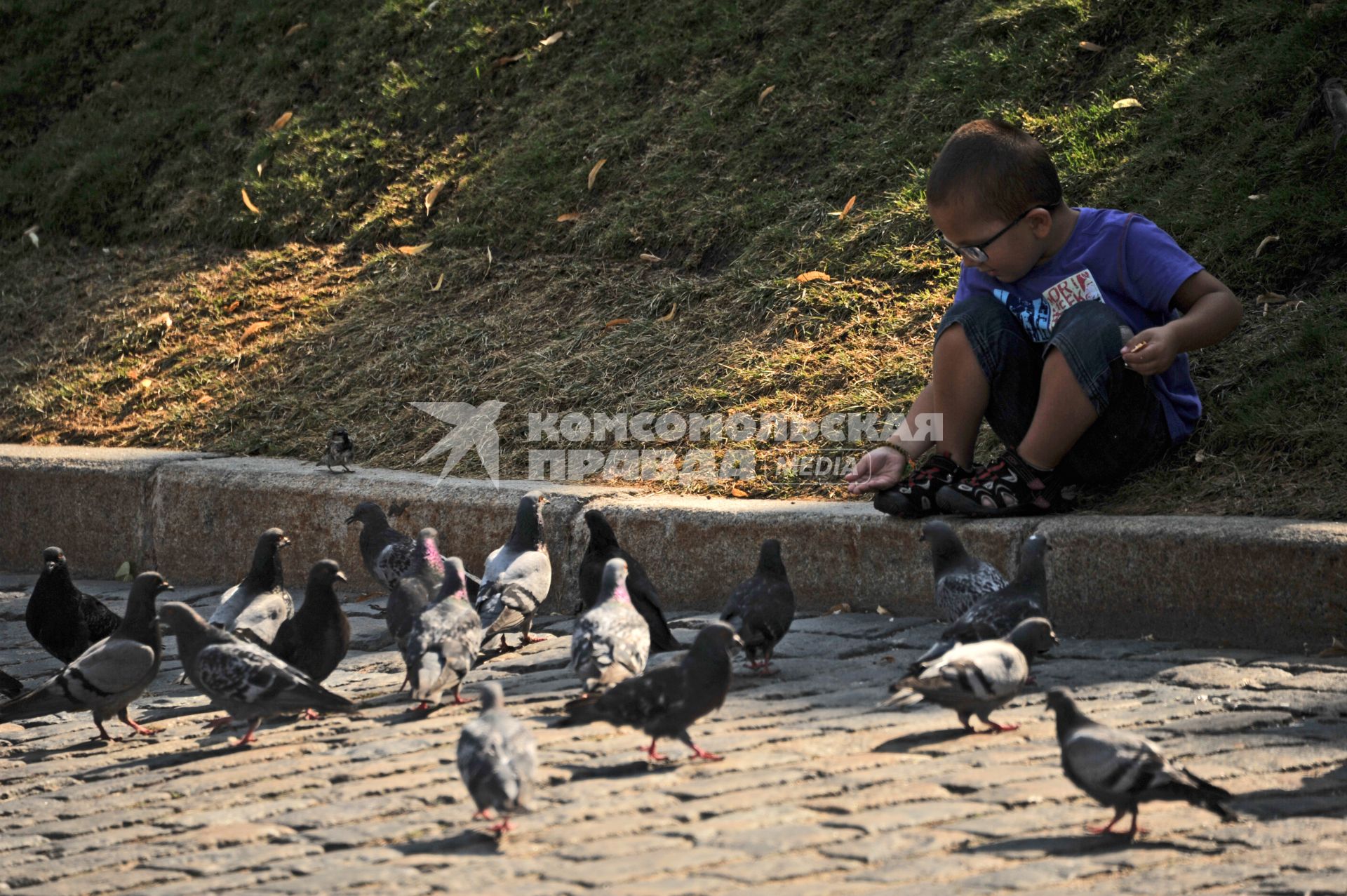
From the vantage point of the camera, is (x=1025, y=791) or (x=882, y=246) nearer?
(x=1025, y=791)

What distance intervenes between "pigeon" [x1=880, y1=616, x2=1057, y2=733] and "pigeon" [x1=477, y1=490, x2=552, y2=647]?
1.82 metres

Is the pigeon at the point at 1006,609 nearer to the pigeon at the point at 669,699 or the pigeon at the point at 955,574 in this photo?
the pigeon at the point at 955,574

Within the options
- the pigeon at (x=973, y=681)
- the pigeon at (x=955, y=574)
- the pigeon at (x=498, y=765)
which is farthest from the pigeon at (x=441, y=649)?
the pigeon at (x=955, y=574)

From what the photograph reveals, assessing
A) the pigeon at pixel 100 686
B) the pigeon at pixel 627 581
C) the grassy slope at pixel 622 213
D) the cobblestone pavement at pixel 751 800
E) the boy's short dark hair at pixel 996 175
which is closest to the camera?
the cobblestone pavement at pixel 751 800

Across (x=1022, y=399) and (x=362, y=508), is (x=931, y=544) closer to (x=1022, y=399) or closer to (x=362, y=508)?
(x=1022, y=399)

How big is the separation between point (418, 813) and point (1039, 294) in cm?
332

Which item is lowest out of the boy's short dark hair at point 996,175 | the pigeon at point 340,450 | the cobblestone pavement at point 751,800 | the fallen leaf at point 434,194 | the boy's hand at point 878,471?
the cobblestone pavement at point 751,800

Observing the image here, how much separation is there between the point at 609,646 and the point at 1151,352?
222 centimetres

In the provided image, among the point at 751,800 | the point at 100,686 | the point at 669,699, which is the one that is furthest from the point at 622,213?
the point at 751,800

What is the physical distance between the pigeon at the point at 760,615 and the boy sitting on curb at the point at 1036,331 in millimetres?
894

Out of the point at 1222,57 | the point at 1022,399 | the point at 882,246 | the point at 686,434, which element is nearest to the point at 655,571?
the point at 686,434

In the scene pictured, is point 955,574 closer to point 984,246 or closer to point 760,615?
point 760,615

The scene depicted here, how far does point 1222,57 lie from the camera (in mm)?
8133

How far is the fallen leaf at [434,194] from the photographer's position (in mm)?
10125
